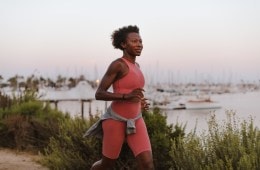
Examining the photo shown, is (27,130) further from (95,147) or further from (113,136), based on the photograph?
(113,136)

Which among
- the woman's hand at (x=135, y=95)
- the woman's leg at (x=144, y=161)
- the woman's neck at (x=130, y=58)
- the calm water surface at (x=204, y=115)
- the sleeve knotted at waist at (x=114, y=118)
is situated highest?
the woman's neck at (x=130, y=58)

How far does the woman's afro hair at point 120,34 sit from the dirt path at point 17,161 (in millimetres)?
3738

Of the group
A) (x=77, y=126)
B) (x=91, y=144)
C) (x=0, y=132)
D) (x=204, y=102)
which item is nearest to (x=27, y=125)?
(x=0, y=132)

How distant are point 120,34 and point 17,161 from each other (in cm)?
472

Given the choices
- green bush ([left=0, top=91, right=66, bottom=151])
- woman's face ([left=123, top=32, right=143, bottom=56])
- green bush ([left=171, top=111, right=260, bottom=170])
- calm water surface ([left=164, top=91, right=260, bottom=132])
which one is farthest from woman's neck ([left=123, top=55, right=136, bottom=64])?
green bush ([left=0, top=91, right=66, bottom=151])

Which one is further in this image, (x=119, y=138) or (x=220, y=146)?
(x=220, y=146)

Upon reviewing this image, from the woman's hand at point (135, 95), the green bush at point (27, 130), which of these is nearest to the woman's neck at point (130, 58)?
the woman's hand at point (135, 95)

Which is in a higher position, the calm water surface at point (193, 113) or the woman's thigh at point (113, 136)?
the woman's thigh at point (113, 136)

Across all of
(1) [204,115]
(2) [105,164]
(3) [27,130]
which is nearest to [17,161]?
(3) [27,130]

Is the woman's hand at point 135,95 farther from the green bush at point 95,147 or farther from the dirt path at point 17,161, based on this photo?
the dirt path at point 17,161

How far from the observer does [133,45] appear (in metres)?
4.79

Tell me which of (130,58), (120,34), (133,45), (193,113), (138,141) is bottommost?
(193,113)

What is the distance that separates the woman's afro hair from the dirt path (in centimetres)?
374

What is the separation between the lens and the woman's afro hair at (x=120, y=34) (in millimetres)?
4900
